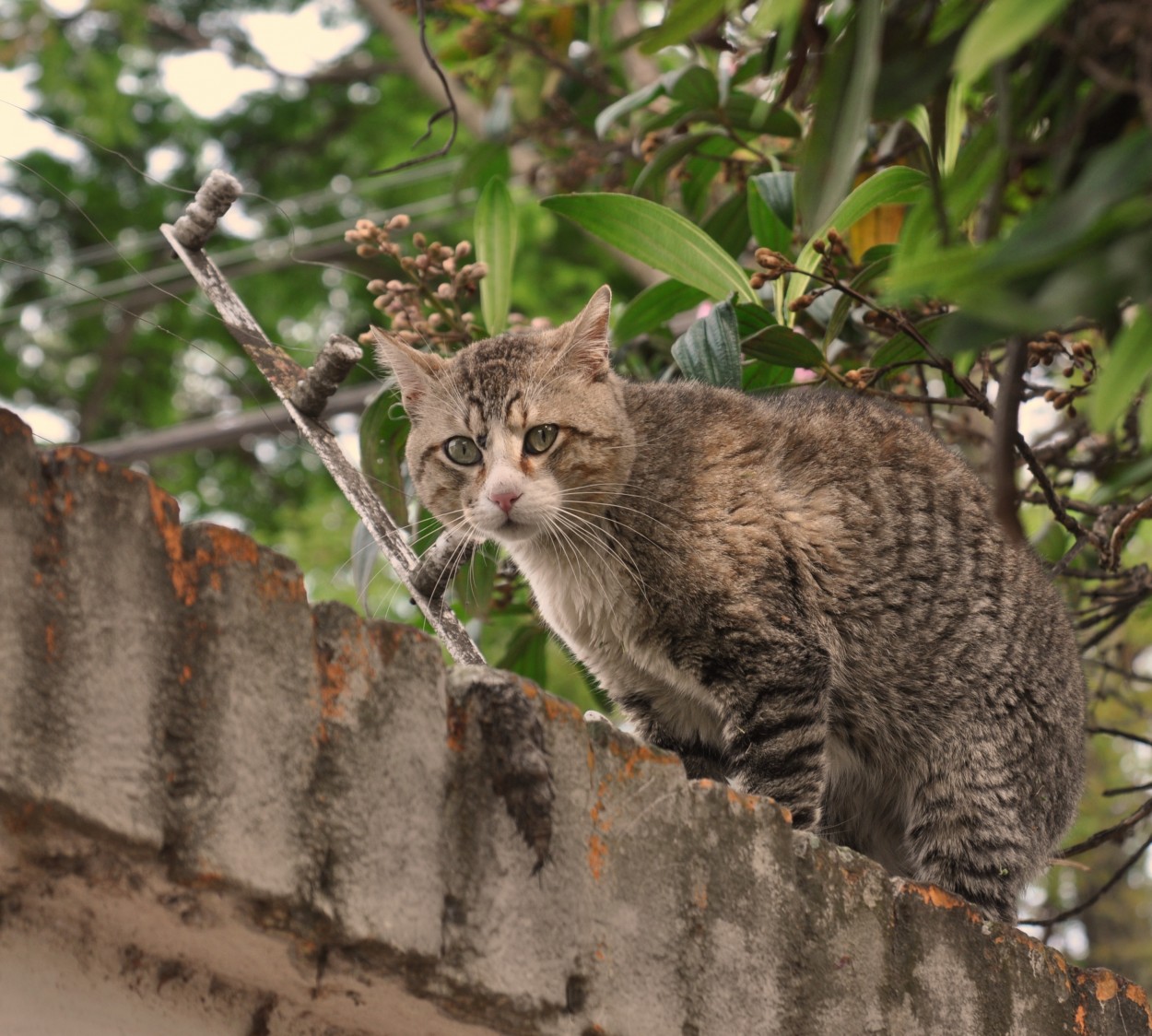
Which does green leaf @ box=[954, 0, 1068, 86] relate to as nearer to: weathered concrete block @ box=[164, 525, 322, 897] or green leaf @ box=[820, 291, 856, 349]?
weathered concrete block @ box=[164, 525, 322, 897]

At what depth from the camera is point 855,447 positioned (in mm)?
3324

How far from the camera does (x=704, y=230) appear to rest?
3990 millimetres

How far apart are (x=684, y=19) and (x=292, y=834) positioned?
3.25 ft

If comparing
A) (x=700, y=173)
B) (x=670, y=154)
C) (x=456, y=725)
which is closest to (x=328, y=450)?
Answer: (x=456, y=725)

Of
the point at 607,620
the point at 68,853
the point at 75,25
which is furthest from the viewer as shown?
the point at 75,25

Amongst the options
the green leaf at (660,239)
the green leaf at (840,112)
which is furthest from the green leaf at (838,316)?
the green leaf at (840,112)

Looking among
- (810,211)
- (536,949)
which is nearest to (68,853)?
(536,949)

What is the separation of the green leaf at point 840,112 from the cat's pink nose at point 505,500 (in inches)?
73.0

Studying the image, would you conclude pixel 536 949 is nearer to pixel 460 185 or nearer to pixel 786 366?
pixel 786 366

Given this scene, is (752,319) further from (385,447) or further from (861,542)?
(385,447)

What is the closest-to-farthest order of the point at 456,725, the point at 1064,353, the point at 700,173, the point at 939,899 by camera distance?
the point at 456,725
the point at 939,899
the point at 1064,353
the point at 700,173

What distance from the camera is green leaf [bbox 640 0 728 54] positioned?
134cm

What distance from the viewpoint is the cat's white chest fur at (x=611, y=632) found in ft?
10.4

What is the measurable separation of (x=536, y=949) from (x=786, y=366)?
2.09m
